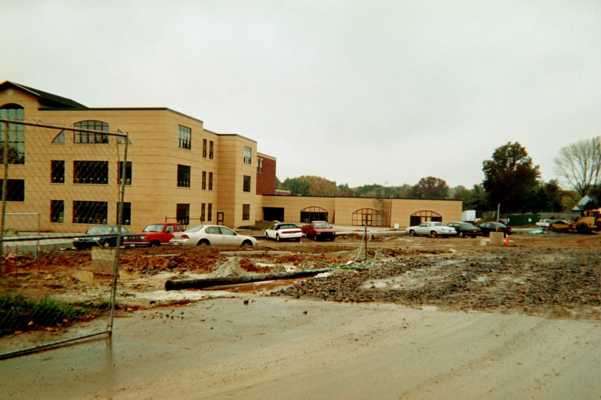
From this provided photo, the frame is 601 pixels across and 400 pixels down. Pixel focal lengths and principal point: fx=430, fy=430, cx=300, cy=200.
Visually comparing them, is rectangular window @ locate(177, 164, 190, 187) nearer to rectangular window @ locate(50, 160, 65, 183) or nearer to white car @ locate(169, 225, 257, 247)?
white car @ locate(169, 225, 257, 247)

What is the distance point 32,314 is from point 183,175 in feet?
108

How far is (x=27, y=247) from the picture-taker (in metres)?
20.1

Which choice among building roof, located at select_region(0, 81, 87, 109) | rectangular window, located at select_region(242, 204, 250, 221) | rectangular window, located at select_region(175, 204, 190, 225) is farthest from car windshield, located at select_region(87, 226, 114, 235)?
rectangular window, located at select_region(242, 204, 250, 221)

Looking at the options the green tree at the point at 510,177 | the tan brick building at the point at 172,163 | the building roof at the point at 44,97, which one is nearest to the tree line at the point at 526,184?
the green tree at the point at 510,177

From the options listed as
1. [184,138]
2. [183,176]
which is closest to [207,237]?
[183,176]

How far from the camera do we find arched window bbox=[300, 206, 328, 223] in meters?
63.1

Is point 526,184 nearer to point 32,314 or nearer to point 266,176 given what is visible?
point 266,176

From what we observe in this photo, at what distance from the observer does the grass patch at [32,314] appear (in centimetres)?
694

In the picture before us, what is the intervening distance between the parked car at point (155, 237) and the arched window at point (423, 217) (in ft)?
135

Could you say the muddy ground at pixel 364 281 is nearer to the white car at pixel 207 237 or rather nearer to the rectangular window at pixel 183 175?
the white car at pixel 207 237

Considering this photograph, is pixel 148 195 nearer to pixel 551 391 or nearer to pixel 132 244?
pixel 132 244

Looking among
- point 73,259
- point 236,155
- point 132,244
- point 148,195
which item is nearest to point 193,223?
point 148,195

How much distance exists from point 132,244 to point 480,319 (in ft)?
62.8

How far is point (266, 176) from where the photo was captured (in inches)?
2744
